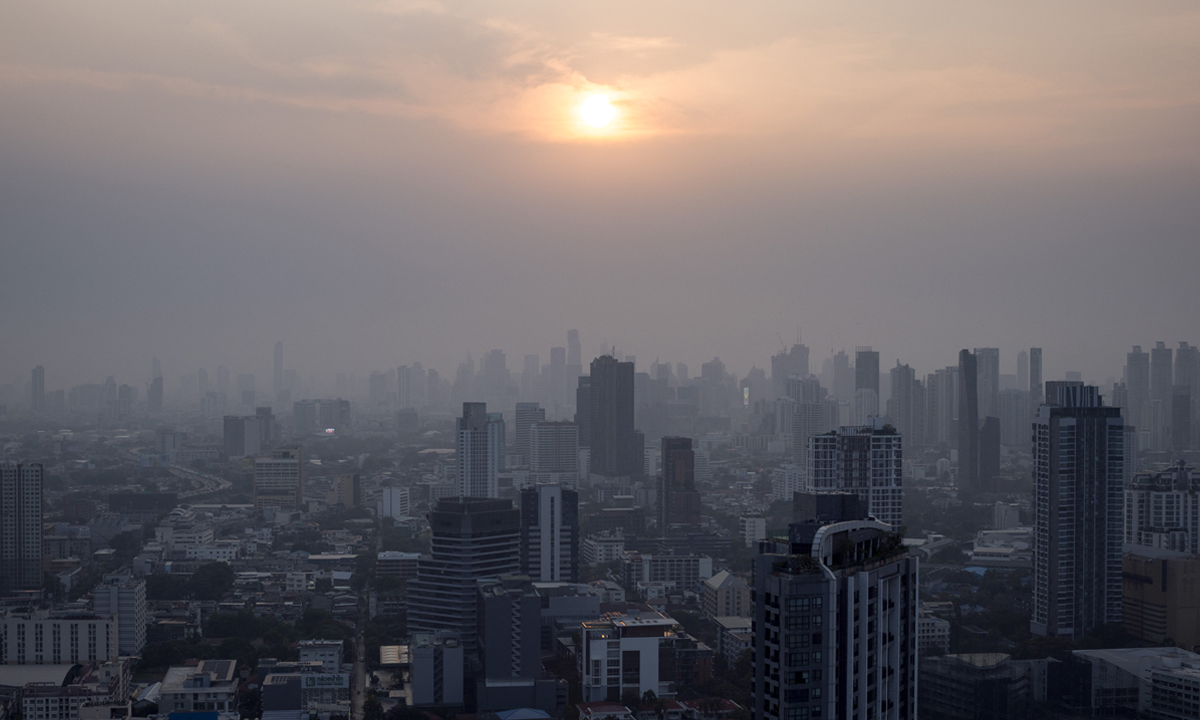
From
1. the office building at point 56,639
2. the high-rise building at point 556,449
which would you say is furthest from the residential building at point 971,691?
the high-rise building at point 556,449

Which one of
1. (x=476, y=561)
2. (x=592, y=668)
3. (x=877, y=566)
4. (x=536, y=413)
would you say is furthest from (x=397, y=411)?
(x=877, y=566)

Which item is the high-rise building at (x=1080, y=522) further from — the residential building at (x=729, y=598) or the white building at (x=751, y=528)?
the white building at (x=751, y=528)

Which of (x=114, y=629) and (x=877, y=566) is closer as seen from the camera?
(x=877, y=566)

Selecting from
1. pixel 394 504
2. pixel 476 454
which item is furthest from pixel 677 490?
pixel 394 504

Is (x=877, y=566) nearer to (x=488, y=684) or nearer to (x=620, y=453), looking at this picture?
(x=488, y=684)

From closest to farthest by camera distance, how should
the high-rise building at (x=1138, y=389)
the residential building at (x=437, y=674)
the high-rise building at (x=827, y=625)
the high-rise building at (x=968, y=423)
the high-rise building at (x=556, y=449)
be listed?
the high-rise building at (x=827, y=625), the residential building at (x=437, y=674), the high-rise building at (x=1138, y=389), the high-rise building at (x=968, y=423), the high-rise building at (x=556, y=449)

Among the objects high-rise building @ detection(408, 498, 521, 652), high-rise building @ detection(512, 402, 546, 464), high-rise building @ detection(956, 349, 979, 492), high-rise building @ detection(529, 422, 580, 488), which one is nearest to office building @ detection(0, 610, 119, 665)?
high-rise building @ detection(408, 498, 521, 652)
